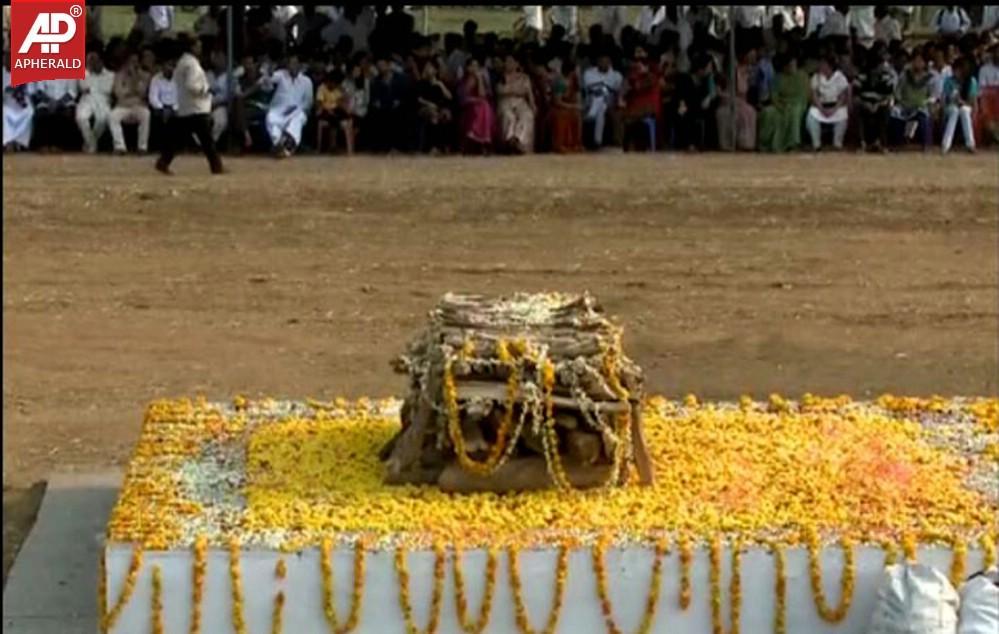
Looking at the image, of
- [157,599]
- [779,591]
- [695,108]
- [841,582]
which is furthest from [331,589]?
[695,108]

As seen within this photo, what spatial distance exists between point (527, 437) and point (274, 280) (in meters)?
7.60

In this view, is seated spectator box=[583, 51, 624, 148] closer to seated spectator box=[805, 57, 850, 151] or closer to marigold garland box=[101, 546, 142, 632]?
seated spectator box=[805, 57, 850, 151]

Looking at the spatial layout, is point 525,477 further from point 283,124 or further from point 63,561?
point 283,124

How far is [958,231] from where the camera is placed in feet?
54.2

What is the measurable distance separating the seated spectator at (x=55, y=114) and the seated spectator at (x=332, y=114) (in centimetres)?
265

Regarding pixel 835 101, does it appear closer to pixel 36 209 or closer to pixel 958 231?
pixel 958 231

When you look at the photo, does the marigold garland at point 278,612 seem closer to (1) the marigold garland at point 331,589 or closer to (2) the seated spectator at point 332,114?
(1) the marigold garland at point 331,589

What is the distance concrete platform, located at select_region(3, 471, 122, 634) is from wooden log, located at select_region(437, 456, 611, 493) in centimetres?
145

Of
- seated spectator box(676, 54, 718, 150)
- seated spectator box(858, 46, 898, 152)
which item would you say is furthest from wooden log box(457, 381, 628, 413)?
seated spectator box(858, 46, 898, 152)

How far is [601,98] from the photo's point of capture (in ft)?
70.8

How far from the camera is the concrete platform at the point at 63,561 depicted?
7.33 metres

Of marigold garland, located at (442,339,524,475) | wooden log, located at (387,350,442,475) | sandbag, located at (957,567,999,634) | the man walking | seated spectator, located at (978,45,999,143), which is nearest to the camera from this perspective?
sandbag, located at (957,567,999,634)

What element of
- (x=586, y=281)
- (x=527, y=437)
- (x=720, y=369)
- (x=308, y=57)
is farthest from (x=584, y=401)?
A: (x=308, y=57)

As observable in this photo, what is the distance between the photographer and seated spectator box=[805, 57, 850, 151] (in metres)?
21.6
